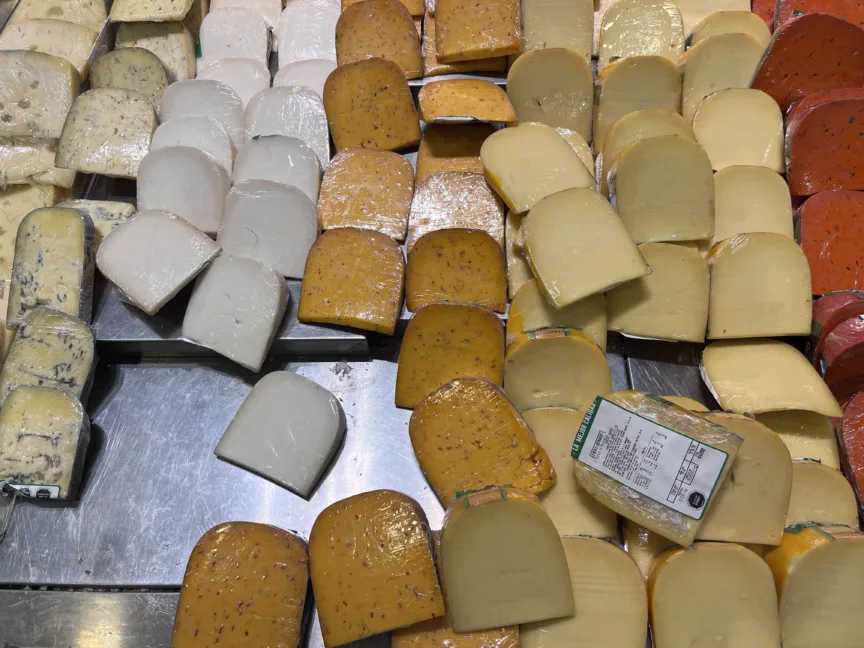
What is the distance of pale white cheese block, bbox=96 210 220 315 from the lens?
1639mm

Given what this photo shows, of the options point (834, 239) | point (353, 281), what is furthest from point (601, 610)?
point (834, 239)

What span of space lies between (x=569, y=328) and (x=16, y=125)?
1987 millimetres

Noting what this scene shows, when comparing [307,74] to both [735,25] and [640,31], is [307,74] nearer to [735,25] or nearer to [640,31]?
[640,31]

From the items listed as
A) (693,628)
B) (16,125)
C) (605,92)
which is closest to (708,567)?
(693,628)

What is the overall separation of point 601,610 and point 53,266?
5.63 feet

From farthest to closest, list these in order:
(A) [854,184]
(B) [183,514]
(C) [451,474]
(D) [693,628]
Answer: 1. (A) [854,184]
2. (B) [183,514]
3. (C) [451,474]
4. (D) [693,628]

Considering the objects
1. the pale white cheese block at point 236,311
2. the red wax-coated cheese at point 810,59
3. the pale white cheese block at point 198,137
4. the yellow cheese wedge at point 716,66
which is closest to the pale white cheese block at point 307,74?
the pale white cheese block at point 198,137

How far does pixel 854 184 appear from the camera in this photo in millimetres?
1841

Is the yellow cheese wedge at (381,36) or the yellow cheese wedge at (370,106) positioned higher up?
the yellow cheese wedge at (381,36)

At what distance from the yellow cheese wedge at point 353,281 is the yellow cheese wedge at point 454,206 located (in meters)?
0.13

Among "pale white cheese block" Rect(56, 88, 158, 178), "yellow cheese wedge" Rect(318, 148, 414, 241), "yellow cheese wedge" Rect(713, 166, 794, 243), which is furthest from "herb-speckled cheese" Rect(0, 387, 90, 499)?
"yellow cheese wedge" Rect(713, 166, 794, 243)

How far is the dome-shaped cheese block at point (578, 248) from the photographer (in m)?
1.51

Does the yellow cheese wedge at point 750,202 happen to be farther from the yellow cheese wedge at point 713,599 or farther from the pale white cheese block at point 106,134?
the pale white cheese block at point 106,134

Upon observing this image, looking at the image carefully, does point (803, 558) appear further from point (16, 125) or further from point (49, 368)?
point (16, 125)
